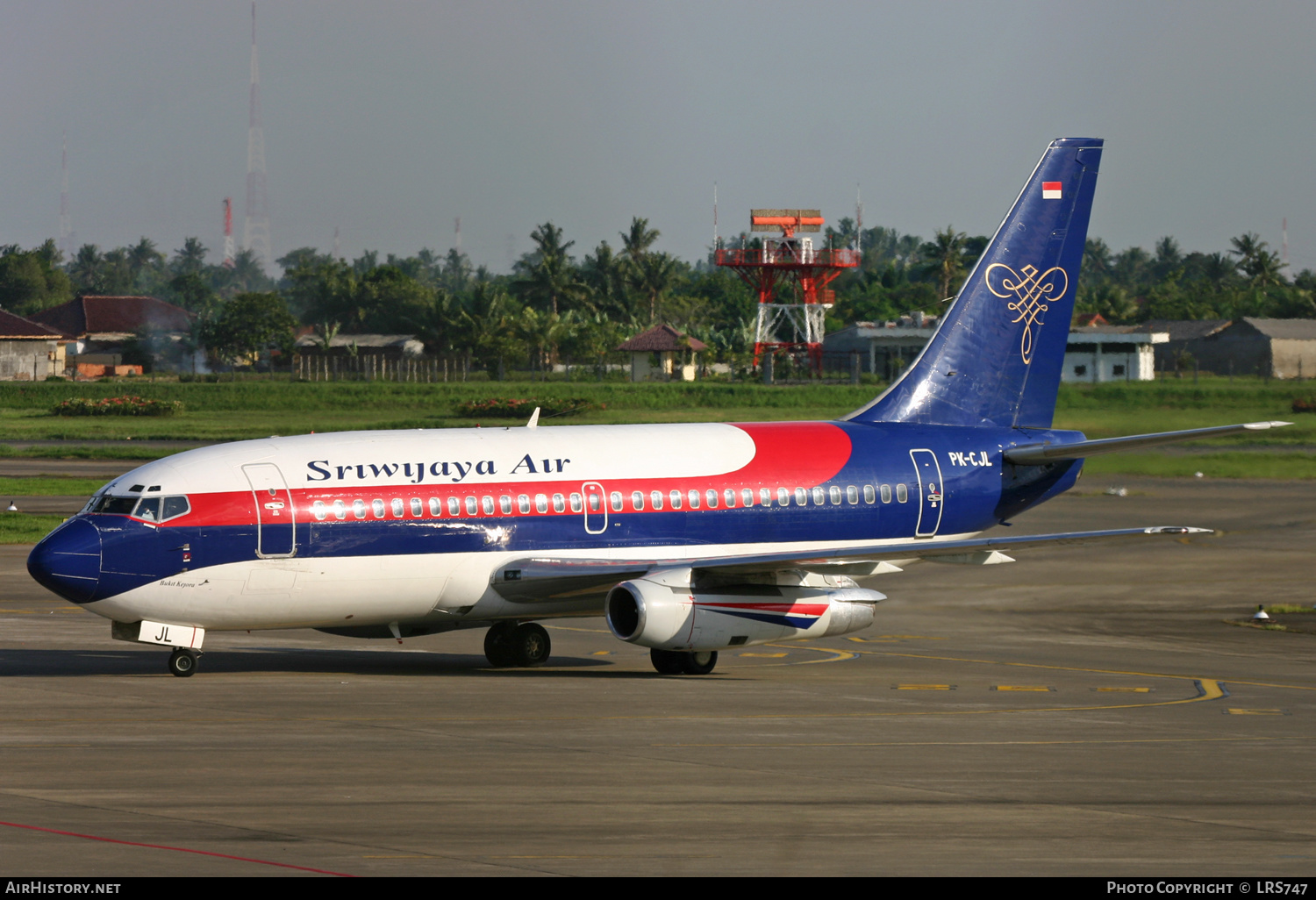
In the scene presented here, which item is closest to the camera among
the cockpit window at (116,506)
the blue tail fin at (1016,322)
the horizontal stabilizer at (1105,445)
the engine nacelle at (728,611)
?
the cockpit window at (116,506)

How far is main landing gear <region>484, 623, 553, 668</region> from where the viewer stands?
32656 millimetres

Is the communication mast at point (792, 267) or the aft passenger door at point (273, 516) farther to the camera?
the communication mast at point (792, 267)

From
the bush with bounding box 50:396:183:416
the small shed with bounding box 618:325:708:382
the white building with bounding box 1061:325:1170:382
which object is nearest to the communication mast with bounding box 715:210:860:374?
the small shed with bounding box 618:325:708:382

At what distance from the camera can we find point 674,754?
73.3 feet

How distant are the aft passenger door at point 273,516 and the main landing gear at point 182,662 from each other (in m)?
2.71

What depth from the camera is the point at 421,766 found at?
21.2m

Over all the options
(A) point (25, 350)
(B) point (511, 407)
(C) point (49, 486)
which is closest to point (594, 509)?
(C) point (49, 486)

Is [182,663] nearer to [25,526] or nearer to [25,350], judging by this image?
[25,526]

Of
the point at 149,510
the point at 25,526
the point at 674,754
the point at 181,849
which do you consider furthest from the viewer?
the point at 25,526

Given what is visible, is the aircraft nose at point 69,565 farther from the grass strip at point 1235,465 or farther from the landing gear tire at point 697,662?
the grass strip at point 1235,465

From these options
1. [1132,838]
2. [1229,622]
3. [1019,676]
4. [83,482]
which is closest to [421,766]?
[1132,838]

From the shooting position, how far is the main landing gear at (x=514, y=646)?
32656mm

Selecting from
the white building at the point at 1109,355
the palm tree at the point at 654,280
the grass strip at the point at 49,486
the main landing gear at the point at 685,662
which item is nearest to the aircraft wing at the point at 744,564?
the main landing gear at the point at 685,662

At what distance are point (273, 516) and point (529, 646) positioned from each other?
6597 mm
